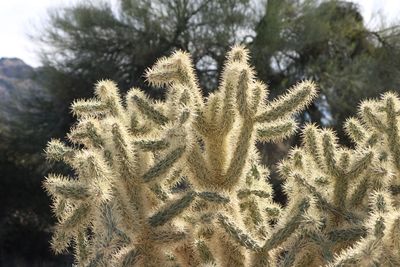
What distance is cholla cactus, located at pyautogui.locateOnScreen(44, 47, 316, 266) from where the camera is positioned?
59.1 inches

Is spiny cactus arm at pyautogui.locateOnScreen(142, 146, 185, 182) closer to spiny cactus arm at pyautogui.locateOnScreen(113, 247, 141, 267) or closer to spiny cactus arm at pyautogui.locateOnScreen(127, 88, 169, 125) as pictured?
spiny cactus arm at pyautogui.locateOnScreen(113, 247, 141, 267)

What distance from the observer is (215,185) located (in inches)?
67.8

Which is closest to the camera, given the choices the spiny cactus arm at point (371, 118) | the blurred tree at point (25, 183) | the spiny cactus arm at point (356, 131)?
the spiny cactus arm at point (371, 118)

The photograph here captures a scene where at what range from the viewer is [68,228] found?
4.93 ft

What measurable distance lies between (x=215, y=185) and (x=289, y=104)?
1.19 ft

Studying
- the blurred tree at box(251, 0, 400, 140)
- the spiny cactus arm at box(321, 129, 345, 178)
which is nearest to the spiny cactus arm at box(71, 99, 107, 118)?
the spiny cactus arm at box(321, 129, 345, 178)

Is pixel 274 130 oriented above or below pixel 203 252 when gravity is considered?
above

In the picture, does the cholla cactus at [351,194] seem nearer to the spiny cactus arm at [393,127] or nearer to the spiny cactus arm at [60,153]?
the spiny cactus arm at [393,127]

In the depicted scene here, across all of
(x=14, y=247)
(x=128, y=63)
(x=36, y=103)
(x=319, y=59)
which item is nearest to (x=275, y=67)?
(x=319, y=59)

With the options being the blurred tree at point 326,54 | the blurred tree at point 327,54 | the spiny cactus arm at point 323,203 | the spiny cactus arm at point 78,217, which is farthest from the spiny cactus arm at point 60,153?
the blurred tree at point 327,54

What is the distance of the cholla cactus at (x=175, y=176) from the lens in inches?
59.1

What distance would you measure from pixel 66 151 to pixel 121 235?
0.51 m

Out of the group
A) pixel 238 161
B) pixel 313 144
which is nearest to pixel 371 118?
pixel 313 144

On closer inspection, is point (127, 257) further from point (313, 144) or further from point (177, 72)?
point (313, 144)
